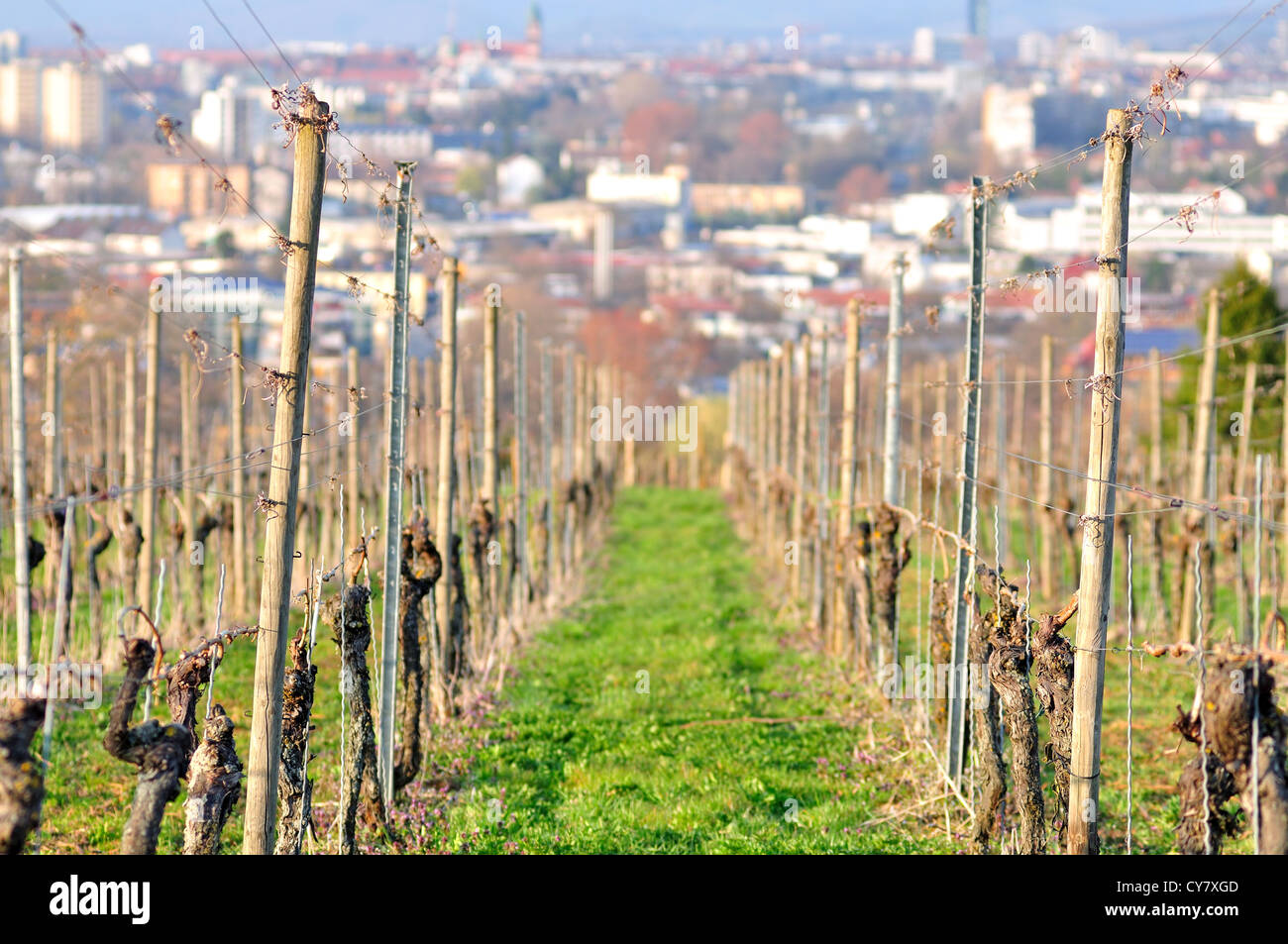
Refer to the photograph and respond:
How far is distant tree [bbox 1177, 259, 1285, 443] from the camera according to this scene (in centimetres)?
2414

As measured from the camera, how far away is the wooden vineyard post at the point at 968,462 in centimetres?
897

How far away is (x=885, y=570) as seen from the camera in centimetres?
1126

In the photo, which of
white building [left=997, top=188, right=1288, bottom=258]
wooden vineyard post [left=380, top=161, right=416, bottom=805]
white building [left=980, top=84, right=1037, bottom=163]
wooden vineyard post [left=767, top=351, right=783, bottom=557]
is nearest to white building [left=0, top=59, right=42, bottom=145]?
white building [left=980, top=84, right=1037, bottom=163]

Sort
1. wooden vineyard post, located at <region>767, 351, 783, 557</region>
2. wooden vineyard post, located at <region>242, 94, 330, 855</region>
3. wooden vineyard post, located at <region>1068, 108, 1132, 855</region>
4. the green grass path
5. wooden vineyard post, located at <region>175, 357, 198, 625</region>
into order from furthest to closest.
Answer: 1. wooden vineyard post, located at <region>767, 351, 783, 557</region>
2. wooden vineyard post, located at <region>175, 357, 198, 625</region>
3. the green grass path
4. wooden vineyard post, located at <region>1068, 108, 1132, 855</region>
5. wooden vineyard post, located at <region>242, 94, 330, 855</region>

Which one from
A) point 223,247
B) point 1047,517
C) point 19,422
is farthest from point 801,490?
point 223,247

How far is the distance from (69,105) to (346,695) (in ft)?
588

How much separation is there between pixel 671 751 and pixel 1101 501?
15.3 feet

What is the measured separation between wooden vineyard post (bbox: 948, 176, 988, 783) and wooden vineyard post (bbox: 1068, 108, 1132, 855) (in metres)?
2.26

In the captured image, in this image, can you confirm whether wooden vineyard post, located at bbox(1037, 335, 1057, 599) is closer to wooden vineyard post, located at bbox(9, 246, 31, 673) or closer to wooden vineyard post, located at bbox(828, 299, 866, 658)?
wooden vineyard post, located at bbox(828, 299, 866, 658)

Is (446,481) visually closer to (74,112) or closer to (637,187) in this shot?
(74,112)

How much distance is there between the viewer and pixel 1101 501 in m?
6.49

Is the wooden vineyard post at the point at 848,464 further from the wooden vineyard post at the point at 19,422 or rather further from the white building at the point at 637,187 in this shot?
the white building at the point at 637,187
